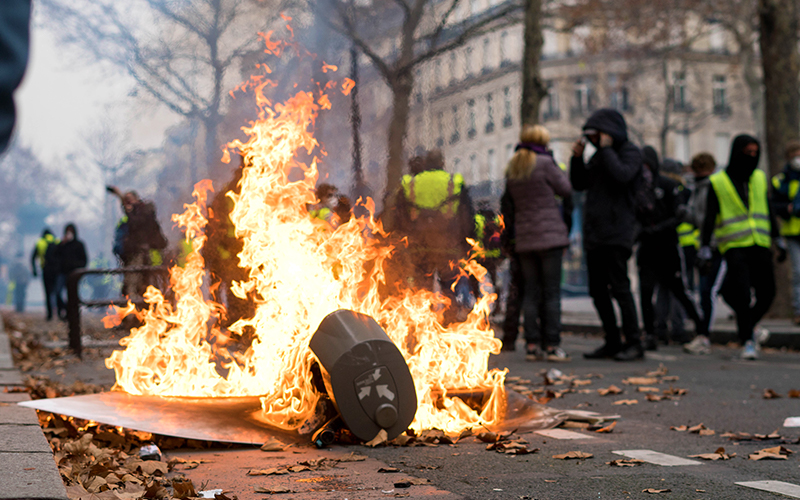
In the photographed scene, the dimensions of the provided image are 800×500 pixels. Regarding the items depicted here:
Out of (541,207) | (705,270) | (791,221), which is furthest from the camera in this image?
(791,221)

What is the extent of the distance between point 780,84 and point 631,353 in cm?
655

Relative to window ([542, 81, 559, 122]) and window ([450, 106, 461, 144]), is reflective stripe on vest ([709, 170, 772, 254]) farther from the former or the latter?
window ([542, 81, 559, 122])

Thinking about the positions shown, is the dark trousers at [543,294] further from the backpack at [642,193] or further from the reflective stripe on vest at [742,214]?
the reflective stripe on vest at [742,214]

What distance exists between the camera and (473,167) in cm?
1106

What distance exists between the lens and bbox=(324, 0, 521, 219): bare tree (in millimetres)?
18031

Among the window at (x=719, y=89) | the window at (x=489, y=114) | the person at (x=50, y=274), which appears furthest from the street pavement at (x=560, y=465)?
the window at (x=719, y=89)

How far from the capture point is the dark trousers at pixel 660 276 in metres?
10.0

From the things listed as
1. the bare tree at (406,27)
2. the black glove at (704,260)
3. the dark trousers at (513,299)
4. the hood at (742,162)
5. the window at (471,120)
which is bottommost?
the dark trousers at (513,299)

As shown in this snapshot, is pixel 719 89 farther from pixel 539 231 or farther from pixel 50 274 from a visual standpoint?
pixel 539 231

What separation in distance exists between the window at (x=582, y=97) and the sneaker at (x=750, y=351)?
46.6 m

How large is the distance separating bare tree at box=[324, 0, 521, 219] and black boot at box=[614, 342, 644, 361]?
8234 millimetres

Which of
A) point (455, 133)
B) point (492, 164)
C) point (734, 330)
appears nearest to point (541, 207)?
point (492, 164)

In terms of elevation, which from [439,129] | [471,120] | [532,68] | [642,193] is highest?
[532,68]

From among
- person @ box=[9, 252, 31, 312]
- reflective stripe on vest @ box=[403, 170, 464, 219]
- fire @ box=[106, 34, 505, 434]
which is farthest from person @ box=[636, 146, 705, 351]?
person @ box=[9, 252, 31, 312]
